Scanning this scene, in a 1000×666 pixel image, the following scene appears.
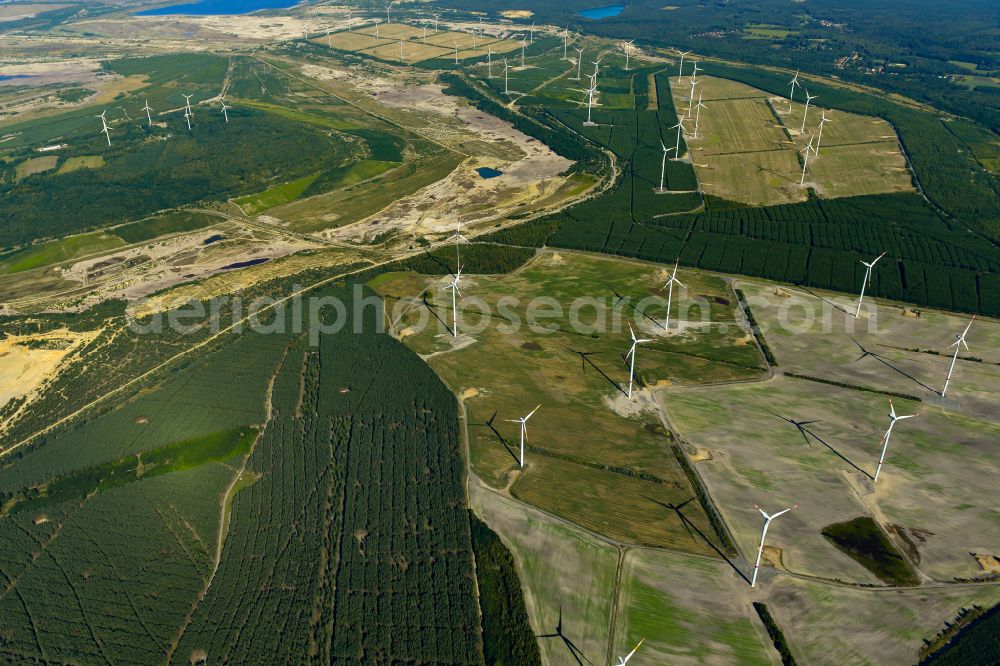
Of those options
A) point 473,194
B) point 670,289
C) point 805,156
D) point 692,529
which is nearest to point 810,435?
point 692,529

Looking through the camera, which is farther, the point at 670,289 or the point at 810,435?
the point at 670,289

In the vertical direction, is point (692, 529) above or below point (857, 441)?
below

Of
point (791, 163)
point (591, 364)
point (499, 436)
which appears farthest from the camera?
point (791, 163)

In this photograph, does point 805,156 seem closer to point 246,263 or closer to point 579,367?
point 579,367

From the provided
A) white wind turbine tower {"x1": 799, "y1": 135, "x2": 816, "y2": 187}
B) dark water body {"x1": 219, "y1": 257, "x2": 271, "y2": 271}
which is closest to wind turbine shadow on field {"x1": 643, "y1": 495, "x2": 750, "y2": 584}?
dark water body {"x1": 219, "y1": 257, "x2": 271, "y2": 271}

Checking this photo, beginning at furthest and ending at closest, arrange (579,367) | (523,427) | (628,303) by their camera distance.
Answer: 1. (628,303)
2. (579,367)
3. (523,427)

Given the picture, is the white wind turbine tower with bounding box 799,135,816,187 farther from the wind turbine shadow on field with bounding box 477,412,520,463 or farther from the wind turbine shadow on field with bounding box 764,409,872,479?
the wind turbine shadow on field with bounding box 477,412,520,463

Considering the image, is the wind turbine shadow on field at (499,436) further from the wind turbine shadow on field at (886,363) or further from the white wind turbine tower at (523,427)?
the wind turbine shadow on field at (886,363)

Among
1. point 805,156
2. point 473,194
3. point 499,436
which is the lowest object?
point 499,436

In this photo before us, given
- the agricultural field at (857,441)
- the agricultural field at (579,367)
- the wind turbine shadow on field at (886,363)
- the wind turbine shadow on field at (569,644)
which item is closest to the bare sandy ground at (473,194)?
the agricultural field at (579,367)

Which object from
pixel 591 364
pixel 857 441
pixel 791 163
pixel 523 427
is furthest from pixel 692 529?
pixel 791 163
